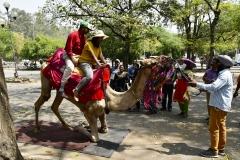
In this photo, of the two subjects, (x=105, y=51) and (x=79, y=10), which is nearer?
(x=79, y=10)

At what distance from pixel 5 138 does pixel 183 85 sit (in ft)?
17.5

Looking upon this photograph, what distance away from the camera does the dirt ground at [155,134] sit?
14.3 ft

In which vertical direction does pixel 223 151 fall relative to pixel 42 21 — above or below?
below

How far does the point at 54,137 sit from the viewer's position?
5180 mm

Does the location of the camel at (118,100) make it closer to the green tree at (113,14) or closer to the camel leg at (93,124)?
the camel leg at (93,124)

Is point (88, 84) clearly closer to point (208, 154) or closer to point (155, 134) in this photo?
point (155, 134)

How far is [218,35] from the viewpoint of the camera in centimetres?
1805

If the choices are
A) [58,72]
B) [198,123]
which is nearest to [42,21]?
[58,72]

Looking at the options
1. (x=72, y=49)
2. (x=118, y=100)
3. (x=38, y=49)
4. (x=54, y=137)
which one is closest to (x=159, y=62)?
(x=118, y=100)

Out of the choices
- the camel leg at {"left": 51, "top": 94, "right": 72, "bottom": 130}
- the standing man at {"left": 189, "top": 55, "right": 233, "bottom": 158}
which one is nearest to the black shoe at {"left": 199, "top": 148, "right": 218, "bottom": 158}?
the standing man at {"left": 189, "top": 55, "right": 233, "bottom": 158}

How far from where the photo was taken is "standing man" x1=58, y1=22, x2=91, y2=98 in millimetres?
4715

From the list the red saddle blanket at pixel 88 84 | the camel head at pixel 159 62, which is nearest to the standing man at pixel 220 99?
the camel head at pixel 159 62

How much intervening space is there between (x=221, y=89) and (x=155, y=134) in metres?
2.12

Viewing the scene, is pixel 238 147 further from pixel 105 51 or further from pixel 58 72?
pixel 105 51
